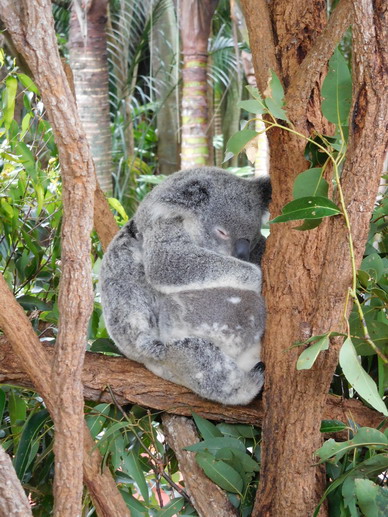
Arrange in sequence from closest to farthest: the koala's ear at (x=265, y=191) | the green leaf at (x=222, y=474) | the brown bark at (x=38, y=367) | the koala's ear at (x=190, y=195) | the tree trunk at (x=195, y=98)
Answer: the brown bark at (x=38, y=367)
the green leaf at (x=222, y=474)
the koala's ear at (x=190, y=195)
the koala's ear at (x=265, y=191)
the tree trunk at (x=195, y=98)

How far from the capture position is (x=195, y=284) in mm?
2326

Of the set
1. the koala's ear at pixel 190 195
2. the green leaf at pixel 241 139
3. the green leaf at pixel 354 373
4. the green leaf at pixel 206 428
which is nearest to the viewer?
the green leaf at pixel 354 373

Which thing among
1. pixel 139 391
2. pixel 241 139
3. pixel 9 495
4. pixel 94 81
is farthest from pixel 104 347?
pixel 94 81

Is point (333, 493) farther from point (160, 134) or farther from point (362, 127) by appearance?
point (160, 134)

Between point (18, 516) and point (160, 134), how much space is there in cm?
743

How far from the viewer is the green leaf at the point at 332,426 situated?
76.0 inches

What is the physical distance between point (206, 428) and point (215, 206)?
0.86 metres

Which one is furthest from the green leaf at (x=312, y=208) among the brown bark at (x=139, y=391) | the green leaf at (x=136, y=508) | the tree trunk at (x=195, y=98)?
the tree trunk at (x=195, y=98)

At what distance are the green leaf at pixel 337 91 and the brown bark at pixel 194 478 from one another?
47.8 inches

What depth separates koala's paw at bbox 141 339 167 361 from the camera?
232 cm

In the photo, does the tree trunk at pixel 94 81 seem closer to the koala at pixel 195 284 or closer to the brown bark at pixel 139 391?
the koala at pixel 195 284

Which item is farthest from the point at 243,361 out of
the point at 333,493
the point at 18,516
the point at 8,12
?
the point at 8,12

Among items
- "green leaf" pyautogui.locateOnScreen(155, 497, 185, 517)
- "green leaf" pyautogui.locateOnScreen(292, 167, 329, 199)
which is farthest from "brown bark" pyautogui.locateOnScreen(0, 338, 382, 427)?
"green leaf" pyautogui.locateOnScreen(292, 167, 329, 199)

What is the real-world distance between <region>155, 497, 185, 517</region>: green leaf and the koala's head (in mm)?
933
